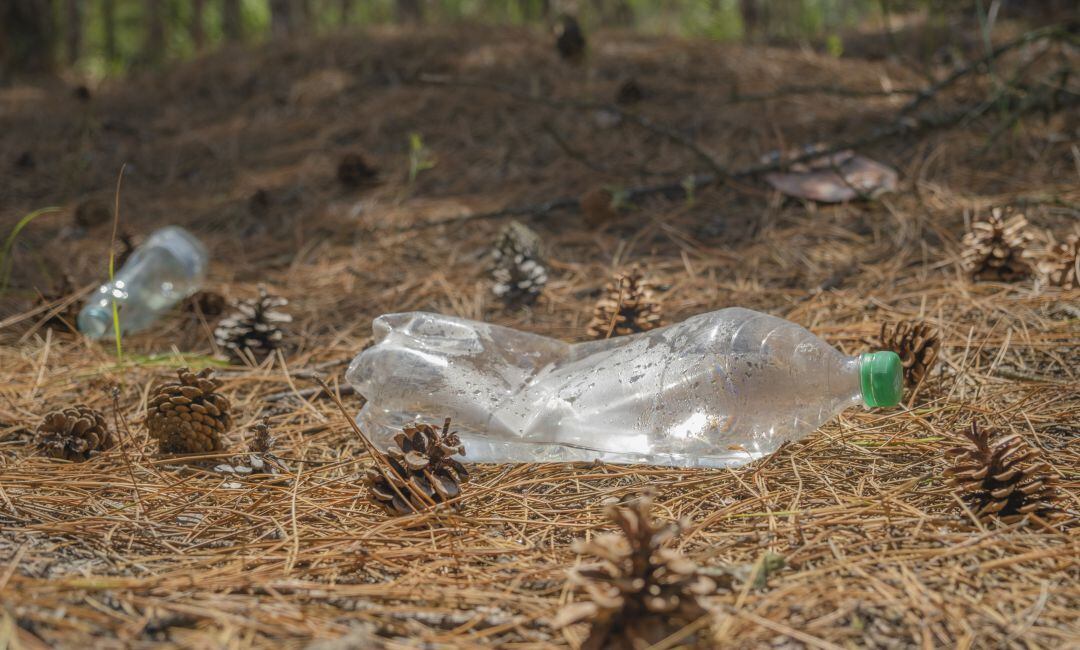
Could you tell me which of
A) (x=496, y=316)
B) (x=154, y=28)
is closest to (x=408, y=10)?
(x=154, y=28)

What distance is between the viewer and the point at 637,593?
968mm

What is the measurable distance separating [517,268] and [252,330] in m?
0.82

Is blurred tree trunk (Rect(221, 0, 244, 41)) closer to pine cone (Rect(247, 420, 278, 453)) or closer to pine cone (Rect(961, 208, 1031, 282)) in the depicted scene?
pine cone (Rect(247, 420, 278, 453))

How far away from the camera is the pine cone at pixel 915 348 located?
176cm

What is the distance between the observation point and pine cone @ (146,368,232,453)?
1.71 meters

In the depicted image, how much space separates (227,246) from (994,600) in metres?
2.89

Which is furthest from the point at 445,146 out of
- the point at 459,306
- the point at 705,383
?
the point at 705,383

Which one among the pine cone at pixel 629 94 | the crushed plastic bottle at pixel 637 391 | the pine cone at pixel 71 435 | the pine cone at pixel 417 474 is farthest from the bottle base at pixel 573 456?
the pine cone at pixel 629 94

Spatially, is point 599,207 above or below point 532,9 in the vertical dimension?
below

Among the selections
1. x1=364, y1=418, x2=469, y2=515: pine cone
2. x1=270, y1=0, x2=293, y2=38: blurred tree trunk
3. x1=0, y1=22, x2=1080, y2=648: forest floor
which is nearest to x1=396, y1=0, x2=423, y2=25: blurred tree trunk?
x1=270, y1=0, x2=293, y2=38: blurred tree trunk

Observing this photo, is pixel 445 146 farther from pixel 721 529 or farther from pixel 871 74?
pixel 721 529

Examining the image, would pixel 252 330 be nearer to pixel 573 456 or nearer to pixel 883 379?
pixel 573 456

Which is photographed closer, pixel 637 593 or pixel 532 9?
pixel 637 593

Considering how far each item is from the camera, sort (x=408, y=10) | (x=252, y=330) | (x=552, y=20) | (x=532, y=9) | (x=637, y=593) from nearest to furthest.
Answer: (x=637, y=593) → (x=252, y=330) → (x=552, y=20) → (x=408, y=10) → (x=532, y=9)
